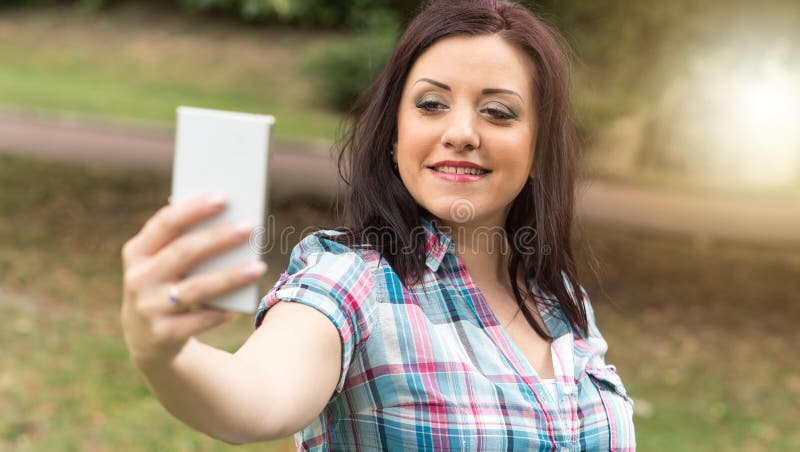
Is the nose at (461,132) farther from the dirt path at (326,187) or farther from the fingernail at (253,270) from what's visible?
the dirt path at (326,187)

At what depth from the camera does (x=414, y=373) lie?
160 cm

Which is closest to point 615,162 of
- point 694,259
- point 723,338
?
point 694,259

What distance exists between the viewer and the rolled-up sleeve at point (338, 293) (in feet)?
4.80

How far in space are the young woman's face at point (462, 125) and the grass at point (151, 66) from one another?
14.3 metres

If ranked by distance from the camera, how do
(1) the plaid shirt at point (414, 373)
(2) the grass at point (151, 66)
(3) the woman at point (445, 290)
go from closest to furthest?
(3) the woman at point (445, 290), (1) the plaid shirt at point (414, 373), (2) the grass at point (151, 66)

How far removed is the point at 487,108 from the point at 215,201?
1.03 metres

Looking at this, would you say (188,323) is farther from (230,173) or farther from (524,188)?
(524,188)

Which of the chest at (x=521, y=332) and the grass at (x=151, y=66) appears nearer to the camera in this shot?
the chest at (x=521, y=332)

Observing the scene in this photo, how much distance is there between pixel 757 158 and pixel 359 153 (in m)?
15.1

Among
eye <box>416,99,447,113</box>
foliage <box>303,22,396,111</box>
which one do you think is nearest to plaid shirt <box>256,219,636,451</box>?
eye <box>416,99,447,113</box>

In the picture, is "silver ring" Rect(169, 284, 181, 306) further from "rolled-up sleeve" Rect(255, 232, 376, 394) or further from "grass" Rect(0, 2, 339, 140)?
"grass" Rect(0, 2, 339, 140)

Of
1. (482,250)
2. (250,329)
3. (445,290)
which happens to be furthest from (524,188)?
(250,329)

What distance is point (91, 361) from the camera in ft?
17.1

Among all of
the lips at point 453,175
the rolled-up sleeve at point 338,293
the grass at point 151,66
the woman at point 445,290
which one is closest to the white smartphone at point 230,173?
the woman at point 445,290
